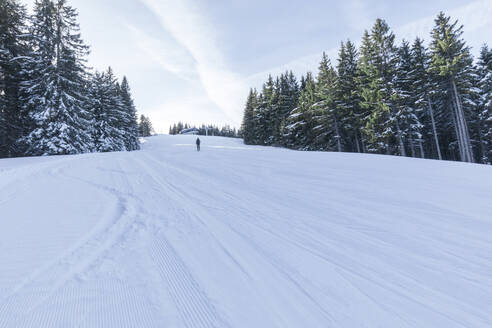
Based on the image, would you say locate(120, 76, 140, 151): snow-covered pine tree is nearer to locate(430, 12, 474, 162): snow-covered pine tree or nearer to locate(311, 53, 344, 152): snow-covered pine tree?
locate(311, 53, 344, 152): snow-covered pine tree

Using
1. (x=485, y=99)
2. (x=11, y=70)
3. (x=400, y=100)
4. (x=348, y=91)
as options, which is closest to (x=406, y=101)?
(x=400, y=100)

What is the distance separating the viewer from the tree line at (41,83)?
1588 cm

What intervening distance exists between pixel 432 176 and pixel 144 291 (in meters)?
8.08

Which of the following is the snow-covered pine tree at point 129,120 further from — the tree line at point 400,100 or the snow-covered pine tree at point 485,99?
the snow-covered pine tree at point 485,99

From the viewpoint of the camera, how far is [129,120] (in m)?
33.8

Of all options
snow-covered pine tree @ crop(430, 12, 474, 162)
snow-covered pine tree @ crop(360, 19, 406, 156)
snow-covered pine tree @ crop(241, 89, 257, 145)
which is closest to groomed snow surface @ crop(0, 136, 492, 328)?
snow-covered pine tree @ crop(360, 19, 406, 156)

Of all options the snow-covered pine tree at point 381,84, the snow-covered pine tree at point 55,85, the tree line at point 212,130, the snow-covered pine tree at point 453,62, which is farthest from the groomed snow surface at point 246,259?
the tree line at point 212,130

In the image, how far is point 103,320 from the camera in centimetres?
155

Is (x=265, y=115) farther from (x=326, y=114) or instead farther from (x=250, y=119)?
(x=326, y=114)

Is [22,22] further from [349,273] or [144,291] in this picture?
[349,273]

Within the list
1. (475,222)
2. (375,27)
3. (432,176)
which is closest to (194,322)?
(475,222)

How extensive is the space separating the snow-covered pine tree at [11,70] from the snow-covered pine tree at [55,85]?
73cm

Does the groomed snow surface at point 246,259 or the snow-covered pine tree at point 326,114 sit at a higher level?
the snow-covered pine tree at point 326,114

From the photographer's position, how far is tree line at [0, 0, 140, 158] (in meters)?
15.9
